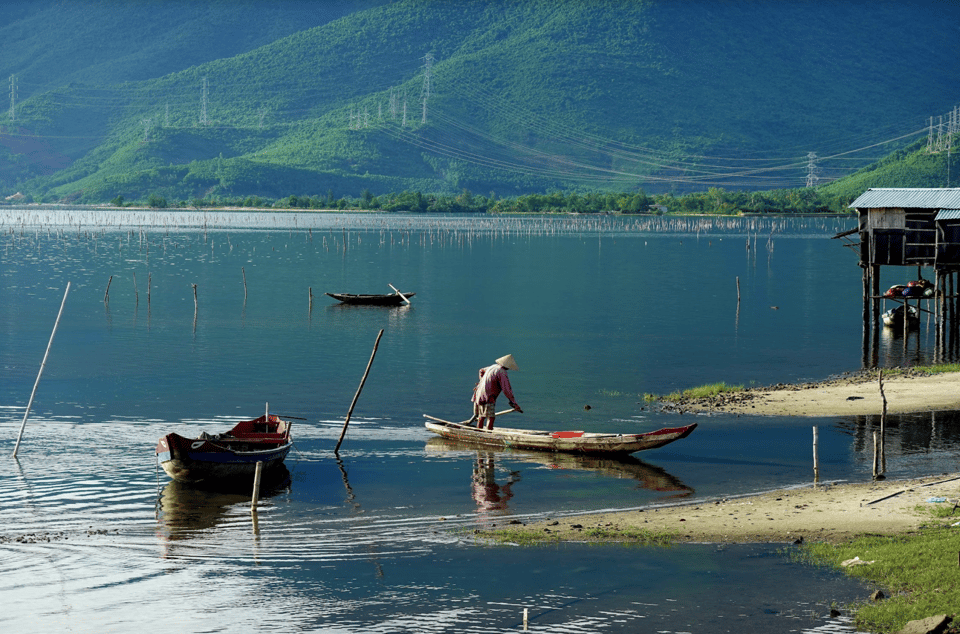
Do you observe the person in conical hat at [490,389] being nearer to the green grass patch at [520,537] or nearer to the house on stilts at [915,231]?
the green grass patch at [520,537]

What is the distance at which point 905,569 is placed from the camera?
60.8ft

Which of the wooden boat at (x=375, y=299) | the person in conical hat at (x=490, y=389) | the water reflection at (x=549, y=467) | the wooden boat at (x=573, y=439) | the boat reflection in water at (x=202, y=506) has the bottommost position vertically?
the boat reflection in water at (x=202, y=506)

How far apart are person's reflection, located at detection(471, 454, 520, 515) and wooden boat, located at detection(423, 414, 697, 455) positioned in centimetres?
85

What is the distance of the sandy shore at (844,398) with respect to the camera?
118 feet

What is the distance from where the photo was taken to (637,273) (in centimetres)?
11188

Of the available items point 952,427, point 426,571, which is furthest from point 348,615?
point 952,427

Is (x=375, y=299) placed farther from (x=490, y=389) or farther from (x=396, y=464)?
(x=396, y=464)

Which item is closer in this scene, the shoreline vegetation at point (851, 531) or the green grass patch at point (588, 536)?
the shoreline vegetation at point (851, 531)

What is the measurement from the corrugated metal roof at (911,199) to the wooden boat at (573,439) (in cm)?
2878

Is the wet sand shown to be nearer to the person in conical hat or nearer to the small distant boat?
the person in conical hat

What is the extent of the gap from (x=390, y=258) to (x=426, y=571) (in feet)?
368

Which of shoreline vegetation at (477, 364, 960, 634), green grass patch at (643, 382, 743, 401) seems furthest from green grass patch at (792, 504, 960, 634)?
green grass patch at (643, 382, 743, 401)

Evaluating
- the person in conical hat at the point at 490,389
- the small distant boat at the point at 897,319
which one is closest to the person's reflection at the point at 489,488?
the person in conical hat at the point at 490,389

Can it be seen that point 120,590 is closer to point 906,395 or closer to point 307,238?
point 906,395
